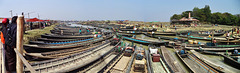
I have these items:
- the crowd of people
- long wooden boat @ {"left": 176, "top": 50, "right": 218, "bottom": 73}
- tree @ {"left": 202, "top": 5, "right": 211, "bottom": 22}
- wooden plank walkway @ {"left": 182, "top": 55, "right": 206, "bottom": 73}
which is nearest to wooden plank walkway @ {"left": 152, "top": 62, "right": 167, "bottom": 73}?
long wooden boat @ {"left": 176, "top": 50, "right": 218, "bottom": 73}

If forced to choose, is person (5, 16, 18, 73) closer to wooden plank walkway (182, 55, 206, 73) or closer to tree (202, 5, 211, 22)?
wooden plank walkway (182, 55, 206, 73)

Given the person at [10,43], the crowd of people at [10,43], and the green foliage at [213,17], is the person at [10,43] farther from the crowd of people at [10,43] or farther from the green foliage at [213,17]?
the green foliage at [213,17]

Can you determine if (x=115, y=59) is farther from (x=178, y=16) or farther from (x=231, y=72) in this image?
(x=178, y=16)

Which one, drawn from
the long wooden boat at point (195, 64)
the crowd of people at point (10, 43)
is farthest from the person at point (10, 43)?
the long wooden boat at point (195, 64)

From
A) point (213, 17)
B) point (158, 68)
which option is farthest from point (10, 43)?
point (213, 17)

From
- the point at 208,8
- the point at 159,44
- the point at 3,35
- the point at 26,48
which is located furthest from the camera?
the point at 208,8

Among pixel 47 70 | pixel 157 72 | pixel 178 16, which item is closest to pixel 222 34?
pixel 157 72

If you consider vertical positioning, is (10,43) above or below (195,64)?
above

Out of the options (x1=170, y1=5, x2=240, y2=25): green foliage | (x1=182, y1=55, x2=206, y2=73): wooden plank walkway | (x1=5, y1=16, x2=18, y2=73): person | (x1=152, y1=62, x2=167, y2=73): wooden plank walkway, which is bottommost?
(x1=182, y1=55, x2=206, y2=73): wooden plank walkway

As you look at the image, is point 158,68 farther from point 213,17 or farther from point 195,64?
point 213,17

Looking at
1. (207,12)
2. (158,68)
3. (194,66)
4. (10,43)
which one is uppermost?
(207,12)

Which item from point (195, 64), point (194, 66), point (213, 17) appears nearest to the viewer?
point (194, 66)
